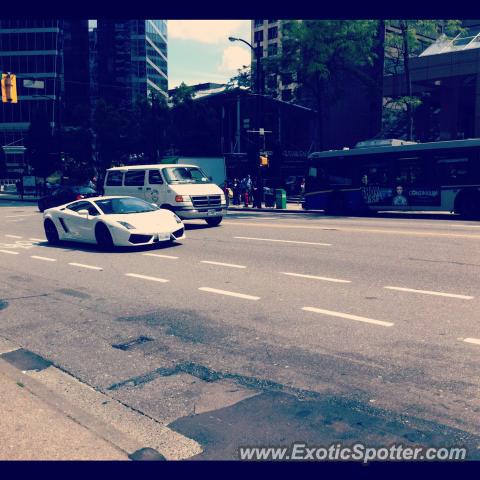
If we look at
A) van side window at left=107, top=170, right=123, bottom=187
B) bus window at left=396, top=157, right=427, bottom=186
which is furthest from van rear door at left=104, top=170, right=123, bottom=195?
bus window at left=396, top=157, right=427, bottom=186

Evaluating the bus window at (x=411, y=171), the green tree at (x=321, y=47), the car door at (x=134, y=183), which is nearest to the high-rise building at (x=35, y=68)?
the green tree at (x=321, y=47)

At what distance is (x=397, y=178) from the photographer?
25547mm

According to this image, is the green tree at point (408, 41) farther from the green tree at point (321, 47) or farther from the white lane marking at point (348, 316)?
Answer: the white lane marking at point (348, 316)

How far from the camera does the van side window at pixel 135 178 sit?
20.1m

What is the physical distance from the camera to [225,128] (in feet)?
183

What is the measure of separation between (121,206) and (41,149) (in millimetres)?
42533

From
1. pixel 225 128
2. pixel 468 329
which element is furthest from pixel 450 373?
pixel 225 128

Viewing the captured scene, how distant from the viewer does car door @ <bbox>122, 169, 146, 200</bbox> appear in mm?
20031

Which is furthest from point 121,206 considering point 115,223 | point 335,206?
point 335,206

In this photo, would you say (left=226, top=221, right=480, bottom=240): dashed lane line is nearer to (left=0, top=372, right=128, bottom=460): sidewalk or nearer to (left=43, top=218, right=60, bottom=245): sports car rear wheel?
(left=43, top=218, right=60, bottom=245): sports car rear wheel

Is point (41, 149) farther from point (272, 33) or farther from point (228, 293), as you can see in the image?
point (272, 33)

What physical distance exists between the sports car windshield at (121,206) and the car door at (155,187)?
3.90 m

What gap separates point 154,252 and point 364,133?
148ft

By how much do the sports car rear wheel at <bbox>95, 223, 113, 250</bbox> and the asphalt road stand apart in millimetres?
1118
